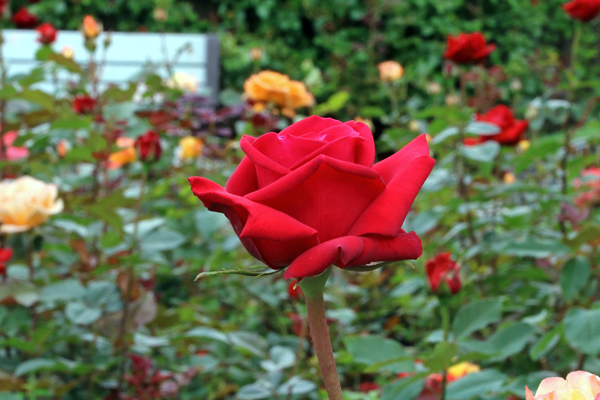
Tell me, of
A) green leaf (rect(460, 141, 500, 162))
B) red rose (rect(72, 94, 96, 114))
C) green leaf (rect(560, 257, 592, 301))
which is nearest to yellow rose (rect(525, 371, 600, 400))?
green leaf (rect(560, 257, 592, 301))

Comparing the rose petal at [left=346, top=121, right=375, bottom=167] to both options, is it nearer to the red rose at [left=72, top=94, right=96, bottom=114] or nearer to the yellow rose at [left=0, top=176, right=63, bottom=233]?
the yellow rose at [left=0, top=176, right=63, bottom=233]

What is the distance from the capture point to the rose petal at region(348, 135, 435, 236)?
0.27 meters

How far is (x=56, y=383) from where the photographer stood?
2.77 feet

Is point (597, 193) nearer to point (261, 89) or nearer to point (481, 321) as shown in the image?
point (481, 321)

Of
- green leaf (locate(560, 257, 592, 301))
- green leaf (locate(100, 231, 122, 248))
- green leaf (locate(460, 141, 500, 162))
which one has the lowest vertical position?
green leaf (locate(100, 231, 122, 248))

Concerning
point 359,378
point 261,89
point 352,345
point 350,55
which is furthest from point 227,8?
point 352,345

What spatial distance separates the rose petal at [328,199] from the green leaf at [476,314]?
Answer: 0.42m

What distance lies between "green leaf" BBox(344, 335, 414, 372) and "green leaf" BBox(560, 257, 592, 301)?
0.90 feet

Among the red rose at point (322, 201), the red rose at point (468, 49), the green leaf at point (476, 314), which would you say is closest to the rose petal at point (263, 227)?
the red rose at point (322, 201)

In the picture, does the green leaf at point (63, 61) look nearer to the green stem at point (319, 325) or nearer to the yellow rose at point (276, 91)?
the yellow rose at point (276, 91)

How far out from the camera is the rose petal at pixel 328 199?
283 mm

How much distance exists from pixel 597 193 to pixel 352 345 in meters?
0.60

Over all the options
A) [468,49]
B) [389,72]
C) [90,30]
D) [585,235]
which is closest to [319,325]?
[585,235]

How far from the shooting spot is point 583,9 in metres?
1.09
